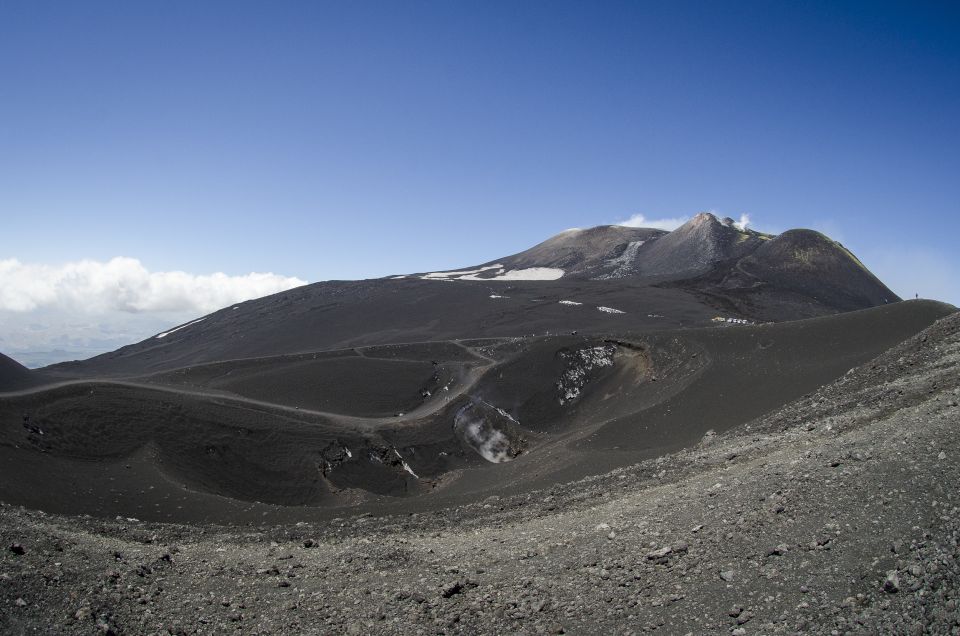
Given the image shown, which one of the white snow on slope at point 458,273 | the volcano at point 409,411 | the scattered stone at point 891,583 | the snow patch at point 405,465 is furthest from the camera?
the white snow on slope at point 458,273

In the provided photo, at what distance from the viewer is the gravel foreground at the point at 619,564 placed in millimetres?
7539

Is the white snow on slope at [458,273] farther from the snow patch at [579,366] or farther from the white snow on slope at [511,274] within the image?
the snow patch at [579,366]

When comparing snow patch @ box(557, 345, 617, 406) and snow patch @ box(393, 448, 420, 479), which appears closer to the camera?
snow patch @ box(393, 448, 420, 479)

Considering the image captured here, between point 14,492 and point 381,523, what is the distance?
10.3 meters

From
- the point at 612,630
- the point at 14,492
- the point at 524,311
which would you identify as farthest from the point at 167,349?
the point at 612,630

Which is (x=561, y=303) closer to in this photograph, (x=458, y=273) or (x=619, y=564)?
(x=458, y=273)

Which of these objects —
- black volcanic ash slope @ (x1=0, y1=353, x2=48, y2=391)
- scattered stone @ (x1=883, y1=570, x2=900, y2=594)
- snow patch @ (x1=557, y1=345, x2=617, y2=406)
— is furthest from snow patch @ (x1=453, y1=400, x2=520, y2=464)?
scattered stone @ (x1=883, y1=570, x2=900, y2=594)

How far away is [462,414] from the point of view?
32.0m

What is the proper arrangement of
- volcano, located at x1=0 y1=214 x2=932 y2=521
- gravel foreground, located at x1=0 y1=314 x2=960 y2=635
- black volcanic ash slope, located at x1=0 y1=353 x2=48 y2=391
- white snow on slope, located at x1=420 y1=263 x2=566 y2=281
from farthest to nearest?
1. white snow on slope, located at x1=420 y1=263 x2=566 y2=281
2. black volcanic ash slope, located at x1=0 y1=353 x2=48 y2=391
3. volcano, located at x1=0 y1=214 x2=932 y2=521
4. gravel foreground, located at x1=0 y1=314 x2=960 y2=635

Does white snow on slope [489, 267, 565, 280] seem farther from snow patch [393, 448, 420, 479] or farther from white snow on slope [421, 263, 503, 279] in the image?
snow patch [393, 448, 420, 479]

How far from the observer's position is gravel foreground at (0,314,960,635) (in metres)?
7.54

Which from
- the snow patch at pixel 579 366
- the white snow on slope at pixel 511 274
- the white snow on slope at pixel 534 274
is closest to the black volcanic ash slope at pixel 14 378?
the snow patch at pixel 579 366

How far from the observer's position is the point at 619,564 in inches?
374

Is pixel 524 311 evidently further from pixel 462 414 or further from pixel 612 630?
pixel 612 630
